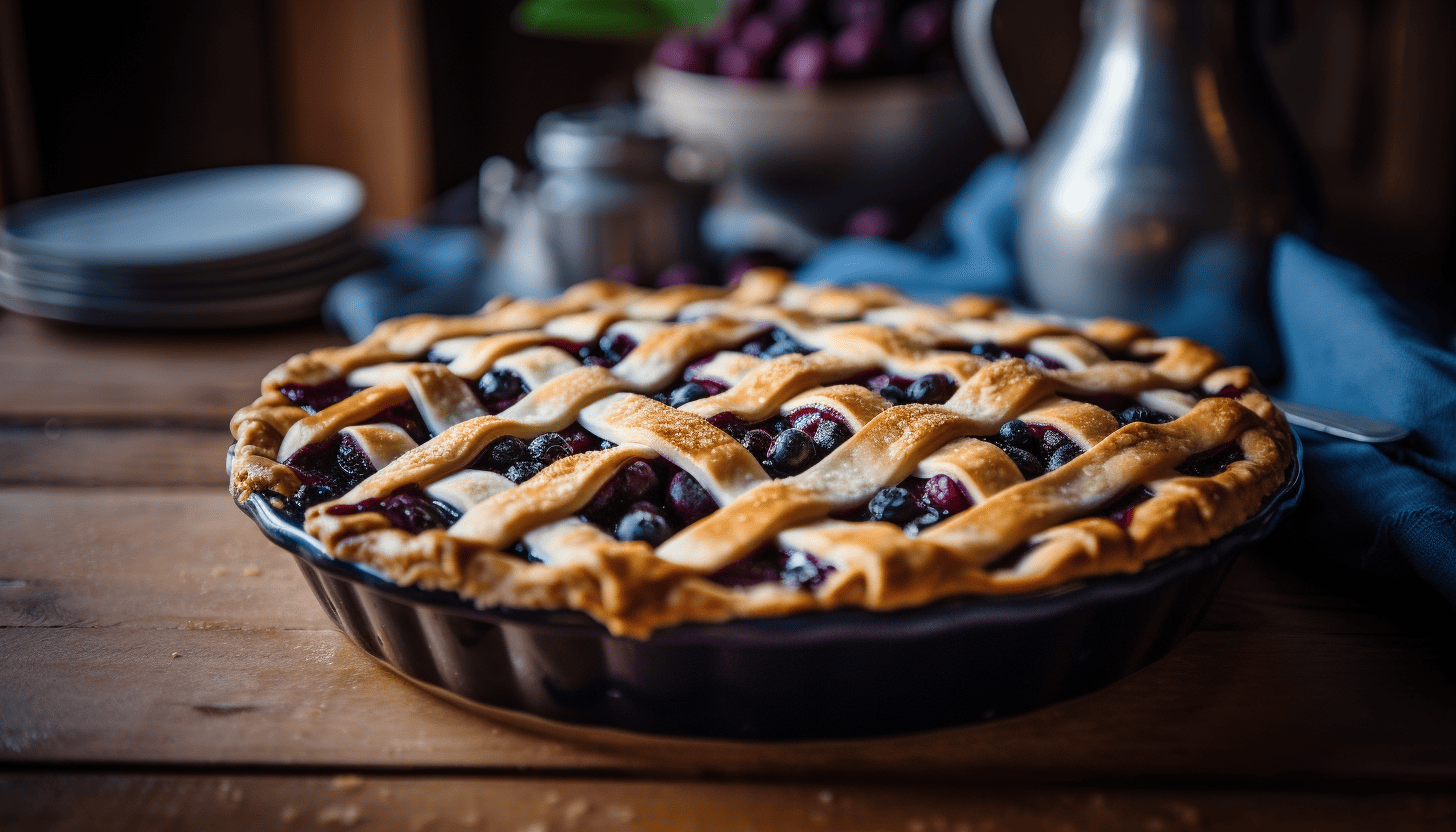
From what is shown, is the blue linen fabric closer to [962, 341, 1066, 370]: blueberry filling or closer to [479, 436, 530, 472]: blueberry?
[962, 341, 1066, 370]: blueberry filling

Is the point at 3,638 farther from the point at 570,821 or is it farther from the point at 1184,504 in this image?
the point at 1184,504

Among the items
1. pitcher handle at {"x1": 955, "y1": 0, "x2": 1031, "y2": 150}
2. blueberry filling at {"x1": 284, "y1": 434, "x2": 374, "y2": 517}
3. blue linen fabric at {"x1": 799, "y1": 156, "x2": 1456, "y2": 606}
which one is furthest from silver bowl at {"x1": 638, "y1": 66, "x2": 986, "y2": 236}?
blueberry filling at {"x1": 284, "y1": 434, "x2": 374, "y2": 517}

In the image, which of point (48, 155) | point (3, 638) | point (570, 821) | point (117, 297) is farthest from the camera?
point (48, 155)

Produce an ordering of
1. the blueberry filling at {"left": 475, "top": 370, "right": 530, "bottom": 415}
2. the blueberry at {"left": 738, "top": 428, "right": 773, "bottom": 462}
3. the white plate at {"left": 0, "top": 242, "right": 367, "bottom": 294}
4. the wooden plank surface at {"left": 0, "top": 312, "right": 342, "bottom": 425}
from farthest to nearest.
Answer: the white plate at {"left": 0, "top": 242, "right": 367, "bottom": 294} → the wooden plank surface at {"left": 0, "top": 312, "right": 342, "bottom": 425} → the blueberry filling at {"left": 475, "top": 370, "right": 530, "bottom": 415} → the blueberry at {"left": 738, "top": 428, "right": 773, "bottom": 462}

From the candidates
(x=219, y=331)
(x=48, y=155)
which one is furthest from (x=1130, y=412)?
(x=48, y=155)

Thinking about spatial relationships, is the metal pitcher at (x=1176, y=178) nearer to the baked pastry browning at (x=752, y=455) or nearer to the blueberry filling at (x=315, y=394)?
the baked pastry browning at (x=752, y=455)

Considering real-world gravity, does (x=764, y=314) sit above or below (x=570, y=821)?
above

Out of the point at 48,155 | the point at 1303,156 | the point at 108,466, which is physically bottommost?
the point at 108,466
